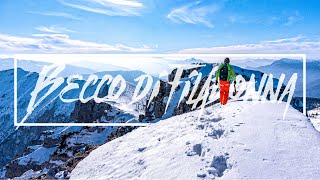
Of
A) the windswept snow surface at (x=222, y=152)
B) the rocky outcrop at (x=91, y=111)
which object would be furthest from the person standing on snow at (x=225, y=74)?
the rocky outcrop at (x=91, y=111)

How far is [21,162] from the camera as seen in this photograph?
8169cm

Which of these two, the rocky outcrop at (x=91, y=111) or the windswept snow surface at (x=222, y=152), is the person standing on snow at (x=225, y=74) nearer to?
the windswept snow surface at (x=222, y=152)

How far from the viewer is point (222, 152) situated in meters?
10.1

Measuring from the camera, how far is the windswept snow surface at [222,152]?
29.2 ft

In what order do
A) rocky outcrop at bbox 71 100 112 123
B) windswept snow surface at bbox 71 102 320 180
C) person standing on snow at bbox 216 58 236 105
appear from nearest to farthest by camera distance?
windswept snow surface at bbox 71 102 320 180
person standing on snow at bbox 216 58 236 105
rocky outcrop at bbox 71 100 112 123

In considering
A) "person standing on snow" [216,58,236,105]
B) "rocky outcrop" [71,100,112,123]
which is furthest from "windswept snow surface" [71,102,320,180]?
"rocky outcrop" [71,100,112,123]

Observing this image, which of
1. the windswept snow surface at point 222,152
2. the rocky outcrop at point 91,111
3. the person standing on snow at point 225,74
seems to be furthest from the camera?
the rocky outcrop at point 91,111

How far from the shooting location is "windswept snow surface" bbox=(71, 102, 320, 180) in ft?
29.2

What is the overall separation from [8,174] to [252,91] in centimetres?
7353

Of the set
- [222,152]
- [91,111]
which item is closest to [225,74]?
[222,152]

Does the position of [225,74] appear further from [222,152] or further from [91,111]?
[91,111]

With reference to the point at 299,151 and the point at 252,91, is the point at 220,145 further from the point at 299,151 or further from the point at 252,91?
the point at 252,91

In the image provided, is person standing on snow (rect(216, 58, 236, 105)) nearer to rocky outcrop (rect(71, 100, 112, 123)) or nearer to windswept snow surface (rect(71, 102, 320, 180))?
windswept snow surface (rect(71, 102, 320, 180))

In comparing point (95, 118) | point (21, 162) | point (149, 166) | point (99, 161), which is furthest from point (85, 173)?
point (95, 118)
